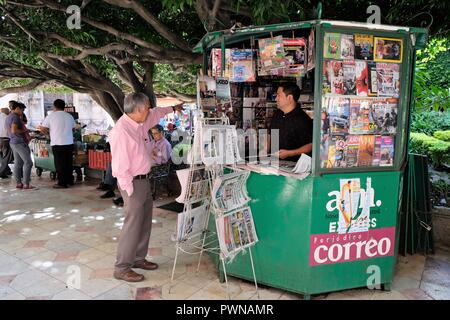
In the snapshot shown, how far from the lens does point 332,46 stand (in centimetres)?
299

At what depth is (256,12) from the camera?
3539 millimetres

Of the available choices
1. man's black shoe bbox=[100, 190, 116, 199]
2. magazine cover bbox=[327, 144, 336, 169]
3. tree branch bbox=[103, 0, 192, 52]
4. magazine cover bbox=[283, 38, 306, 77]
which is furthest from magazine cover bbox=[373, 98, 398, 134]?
man's black shoe bbox=[100, 190, 116, 199]

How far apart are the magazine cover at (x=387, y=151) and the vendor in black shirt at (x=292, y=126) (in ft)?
2.06

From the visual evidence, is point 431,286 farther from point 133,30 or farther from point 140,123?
point 133,30

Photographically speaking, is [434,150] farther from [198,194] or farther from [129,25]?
[129,25]

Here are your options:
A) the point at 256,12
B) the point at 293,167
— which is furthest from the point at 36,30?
the point at 293,167

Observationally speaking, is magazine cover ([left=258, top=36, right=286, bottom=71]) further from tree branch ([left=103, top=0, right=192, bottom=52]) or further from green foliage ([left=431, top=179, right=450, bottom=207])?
green foliage ([left=431, top=179, right=450, bottom=207])

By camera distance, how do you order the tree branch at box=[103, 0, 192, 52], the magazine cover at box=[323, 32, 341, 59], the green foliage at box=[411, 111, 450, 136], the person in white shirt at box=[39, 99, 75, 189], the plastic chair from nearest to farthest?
the magazine cover at box=[323, 32, 341, 59] → the tree branch at box=[103, 0, 192, 52] → the plastic chair → the person in white shirt at box=[39, 99, 75, 189] → the green foliage at box=[411, 111, 450, 136]

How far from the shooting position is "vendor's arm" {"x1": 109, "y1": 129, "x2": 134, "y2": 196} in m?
3.28

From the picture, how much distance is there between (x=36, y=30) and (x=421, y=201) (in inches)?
231

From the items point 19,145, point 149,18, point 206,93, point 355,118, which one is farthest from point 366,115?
point 19,145

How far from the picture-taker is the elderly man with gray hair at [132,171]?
3.30 meters

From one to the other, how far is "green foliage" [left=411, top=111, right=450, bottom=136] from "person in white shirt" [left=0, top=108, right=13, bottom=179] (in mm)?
9666

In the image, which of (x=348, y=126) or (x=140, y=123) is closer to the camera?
(x=348, y=126)
